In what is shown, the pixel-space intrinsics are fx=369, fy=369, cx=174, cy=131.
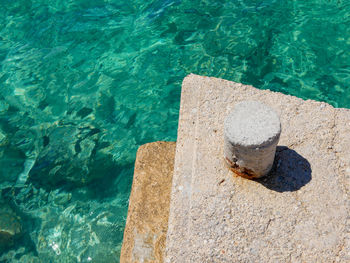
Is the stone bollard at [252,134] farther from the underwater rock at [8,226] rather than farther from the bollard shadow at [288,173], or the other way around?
the underwater rock at [8,226]

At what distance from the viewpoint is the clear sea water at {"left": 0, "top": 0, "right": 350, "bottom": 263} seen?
491 cm

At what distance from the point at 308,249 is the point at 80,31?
18.8ft

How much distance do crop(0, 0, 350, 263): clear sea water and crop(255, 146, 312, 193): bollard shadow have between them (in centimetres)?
217

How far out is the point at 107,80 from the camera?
6.23m

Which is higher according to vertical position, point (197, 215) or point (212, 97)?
point (212, 97)

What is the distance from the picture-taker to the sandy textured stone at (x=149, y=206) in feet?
12.0

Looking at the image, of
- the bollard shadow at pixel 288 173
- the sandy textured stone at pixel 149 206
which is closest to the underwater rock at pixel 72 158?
the sandy textured stone at pixel 149 206

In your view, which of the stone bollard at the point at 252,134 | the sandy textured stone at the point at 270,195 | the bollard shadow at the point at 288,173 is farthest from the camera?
the bollard shadow at the point at 288,173

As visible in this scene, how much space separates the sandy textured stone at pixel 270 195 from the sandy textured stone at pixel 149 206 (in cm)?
51

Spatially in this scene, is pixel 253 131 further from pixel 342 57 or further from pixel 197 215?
pixel 342 57

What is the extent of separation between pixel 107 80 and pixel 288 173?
148 inches

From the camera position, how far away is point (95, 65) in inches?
255

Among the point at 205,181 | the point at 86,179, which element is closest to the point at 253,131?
the point at 205,181

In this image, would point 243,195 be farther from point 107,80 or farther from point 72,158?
point 107,80
